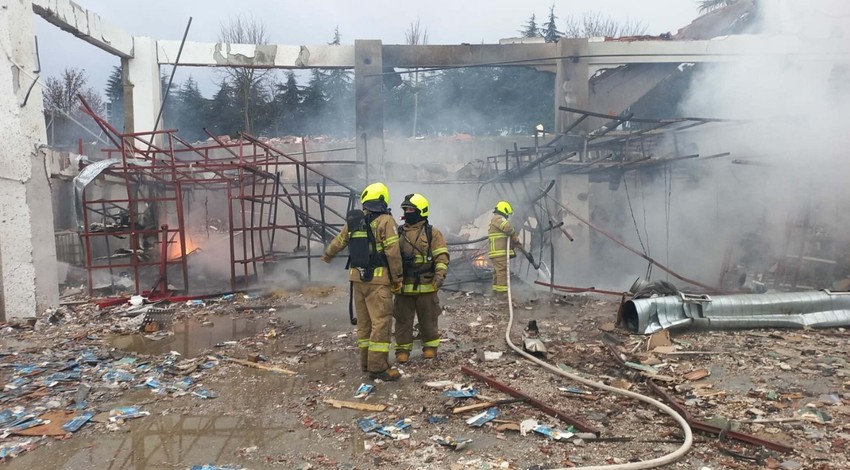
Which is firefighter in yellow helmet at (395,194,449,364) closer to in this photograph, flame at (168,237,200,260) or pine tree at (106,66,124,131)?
flame at (168,237,200,260)

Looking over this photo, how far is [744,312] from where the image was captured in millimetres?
6805

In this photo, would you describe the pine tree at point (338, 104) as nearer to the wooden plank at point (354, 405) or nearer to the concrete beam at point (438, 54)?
the concrete beam at point (438, 54)

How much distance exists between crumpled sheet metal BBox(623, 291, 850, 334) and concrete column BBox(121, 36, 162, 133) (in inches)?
554

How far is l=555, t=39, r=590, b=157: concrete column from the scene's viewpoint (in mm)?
15211

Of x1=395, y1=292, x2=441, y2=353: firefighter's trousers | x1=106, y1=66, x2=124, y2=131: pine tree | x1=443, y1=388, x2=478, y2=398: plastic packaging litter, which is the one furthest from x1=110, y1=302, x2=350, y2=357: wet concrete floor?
x1=106, y1=66, x2=124, y2=131: pine tree

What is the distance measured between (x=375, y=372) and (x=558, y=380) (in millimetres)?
1817

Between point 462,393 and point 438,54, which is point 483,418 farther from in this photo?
point 438,54

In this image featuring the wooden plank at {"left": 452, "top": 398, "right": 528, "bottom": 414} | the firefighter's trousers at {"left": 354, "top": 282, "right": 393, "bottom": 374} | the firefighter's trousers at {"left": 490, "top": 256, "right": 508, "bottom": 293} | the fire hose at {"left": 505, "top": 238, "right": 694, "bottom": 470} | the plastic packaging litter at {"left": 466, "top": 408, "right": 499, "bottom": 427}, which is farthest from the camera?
the firefighter's trousers at {"left": 490, "top": 256, "right": 508, "bottom": 293}

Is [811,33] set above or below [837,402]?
above

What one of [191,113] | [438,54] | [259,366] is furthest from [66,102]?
[259,366]

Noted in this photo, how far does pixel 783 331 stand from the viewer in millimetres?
6672

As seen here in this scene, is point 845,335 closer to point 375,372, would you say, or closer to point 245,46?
point 375,372

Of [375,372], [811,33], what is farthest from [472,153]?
[375,372]

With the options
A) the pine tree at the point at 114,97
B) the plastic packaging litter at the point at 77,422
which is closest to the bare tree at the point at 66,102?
the pine tree at the point at 114,97
